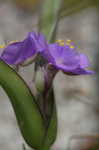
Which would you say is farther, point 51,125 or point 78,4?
point 78,4

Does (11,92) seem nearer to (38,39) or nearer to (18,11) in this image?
(38,39)

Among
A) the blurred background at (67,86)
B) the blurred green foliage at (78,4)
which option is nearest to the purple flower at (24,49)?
the blurred green foliage at (78,4)

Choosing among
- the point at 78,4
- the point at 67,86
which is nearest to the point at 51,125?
the point at 78,4

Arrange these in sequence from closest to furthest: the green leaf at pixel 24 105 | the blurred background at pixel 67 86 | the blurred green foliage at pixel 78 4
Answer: the green leaf at pixel 24 105, the blurred green foliage at pixel 78 4, the blurred background at pixel 67 86

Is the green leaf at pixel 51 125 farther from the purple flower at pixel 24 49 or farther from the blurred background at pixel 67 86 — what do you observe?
the blurred background at pixel 67 86

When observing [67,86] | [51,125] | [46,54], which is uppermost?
[46,54]

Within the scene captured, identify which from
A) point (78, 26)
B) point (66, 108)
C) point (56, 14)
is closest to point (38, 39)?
point (56, 14)

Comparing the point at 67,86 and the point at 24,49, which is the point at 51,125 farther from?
the point at 67,86
